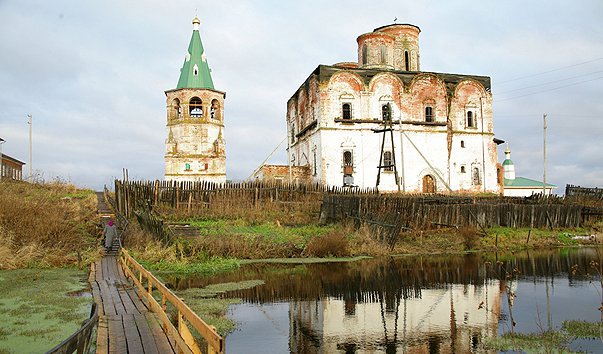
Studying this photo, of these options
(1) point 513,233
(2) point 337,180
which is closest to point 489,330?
(1) point 513,233

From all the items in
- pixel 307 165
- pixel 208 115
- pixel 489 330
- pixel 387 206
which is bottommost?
pixel 489 330

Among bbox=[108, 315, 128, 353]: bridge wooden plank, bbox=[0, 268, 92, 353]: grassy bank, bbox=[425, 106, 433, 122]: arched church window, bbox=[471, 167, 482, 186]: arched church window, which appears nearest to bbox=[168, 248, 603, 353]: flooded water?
bbox=[108, 315, 128, 353]: bridge wooden plank

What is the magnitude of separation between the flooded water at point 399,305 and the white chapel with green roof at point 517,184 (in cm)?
3349

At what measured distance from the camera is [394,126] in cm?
3553

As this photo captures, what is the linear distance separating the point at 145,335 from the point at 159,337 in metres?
0.28

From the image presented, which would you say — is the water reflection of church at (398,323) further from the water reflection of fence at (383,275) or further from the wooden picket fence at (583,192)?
the wooden picket fence at (583,192)

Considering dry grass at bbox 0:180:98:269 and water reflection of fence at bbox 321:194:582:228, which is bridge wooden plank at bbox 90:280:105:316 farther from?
water reflection of fence at bbox 321:194:582:228

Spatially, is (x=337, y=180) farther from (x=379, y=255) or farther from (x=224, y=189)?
(x=379, y=255)

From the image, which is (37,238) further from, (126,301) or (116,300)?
(126,301)

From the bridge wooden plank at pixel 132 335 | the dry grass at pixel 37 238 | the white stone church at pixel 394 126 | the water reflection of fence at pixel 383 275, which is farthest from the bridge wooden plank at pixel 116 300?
the white stone church at pixel 394 126

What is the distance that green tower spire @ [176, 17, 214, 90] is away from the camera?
4012 cm

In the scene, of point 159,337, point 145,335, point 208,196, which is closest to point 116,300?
point 145,335

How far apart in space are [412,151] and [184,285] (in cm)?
2466

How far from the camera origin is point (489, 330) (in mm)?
9062
